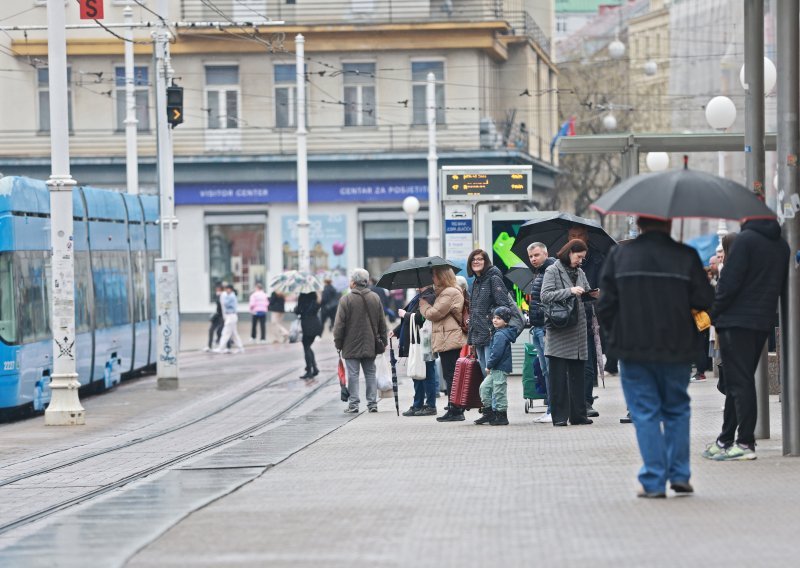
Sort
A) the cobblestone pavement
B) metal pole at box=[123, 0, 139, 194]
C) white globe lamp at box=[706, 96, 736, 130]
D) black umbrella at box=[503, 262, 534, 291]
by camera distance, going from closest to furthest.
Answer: the cobblestone pavement
black umbrella at box=[503, 262, 534, 291]
white globe lamp at box=[706, 96, 736, 130]
metal pole at box=[123, 0, 139, 194]

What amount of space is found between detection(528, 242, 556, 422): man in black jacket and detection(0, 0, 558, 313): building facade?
3584 cm

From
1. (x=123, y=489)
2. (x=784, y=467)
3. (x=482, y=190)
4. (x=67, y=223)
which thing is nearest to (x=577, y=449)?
(x=784, y=467)

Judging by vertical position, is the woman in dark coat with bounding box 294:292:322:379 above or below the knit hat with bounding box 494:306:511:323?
below

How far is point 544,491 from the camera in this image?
10.8 meters

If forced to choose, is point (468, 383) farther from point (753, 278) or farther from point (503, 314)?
point (753, 278)

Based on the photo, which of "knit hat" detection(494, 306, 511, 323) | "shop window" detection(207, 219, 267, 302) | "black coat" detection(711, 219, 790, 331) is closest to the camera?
"black coat" detection(711, 219, 790, 331)

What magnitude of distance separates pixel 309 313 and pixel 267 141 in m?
25.6

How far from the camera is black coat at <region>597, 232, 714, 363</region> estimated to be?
10.1 meters

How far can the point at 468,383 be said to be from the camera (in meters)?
17.4

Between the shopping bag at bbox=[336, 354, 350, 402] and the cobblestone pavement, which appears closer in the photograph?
the cobblestone pavement

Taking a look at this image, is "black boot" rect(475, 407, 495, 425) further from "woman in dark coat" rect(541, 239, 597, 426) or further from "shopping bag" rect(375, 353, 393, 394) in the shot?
"shopping bag" rect(375, 353, 393, 394)

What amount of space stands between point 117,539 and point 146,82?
4347cm

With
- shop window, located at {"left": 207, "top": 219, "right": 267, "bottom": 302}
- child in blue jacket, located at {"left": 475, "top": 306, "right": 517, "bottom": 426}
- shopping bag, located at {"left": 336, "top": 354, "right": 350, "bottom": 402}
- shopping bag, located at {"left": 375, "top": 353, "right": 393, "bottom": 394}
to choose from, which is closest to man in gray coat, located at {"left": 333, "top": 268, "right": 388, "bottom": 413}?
shopping bag, located at {"left": 336, "top": 354, "right": 350, "bottom": 402}

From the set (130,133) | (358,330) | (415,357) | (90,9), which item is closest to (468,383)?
(415,357)
